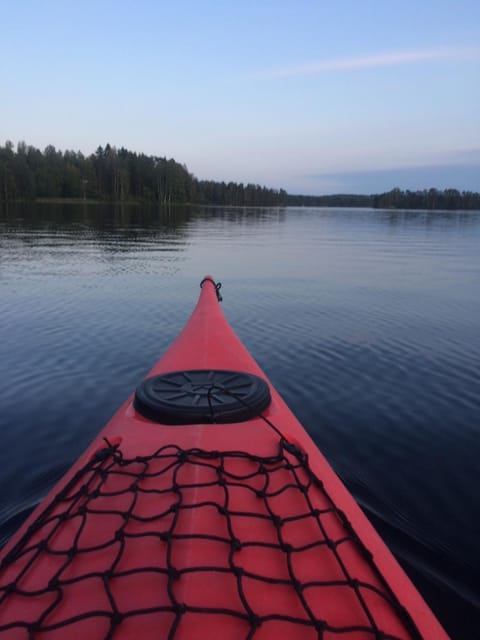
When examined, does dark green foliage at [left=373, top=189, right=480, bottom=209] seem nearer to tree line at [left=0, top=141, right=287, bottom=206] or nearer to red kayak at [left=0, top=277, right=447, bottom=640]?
tree line at [left=0, top=141, right=287, bottom=206]

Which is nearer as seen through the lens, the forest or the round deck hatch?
the round deck hatch

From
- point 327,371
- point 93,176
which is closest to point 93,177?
point 93,176

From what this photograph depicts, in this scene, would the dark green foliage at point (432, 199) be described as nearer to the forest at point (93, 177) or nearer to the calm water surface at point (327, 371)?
the forest at point (93, 177)

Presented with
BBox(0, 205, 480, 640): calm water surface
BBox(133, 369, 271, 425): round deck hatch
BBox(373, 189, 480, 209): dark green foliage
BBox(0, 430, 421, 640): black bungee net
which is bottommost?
BBox(0, 205, 480, 640): calm water surface

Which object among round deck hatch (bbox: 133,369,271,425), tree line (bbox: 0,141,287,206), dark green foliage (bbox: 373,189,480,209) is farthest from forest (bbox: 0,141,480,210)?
round deck hatch (bbox: 133,369,271,425)

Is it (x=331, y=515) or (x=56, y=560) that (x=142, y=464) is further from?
(x=331, y=515)

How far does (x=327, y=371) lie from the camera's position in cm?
755

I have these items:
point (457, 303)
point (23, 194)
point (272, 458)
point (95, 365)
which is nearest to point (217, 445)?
point (272, 458)

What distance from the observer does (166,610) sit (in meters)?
1.52

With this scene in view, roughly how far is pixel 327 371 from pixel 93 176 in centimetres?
10518

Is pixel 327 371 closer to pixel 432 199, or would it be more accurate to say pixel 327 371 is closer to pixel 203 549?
pixel 203 549

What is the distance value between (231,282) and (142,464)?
13.0 metres

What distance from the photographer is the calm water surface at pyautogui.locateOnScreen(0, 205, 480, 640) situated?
163 inches

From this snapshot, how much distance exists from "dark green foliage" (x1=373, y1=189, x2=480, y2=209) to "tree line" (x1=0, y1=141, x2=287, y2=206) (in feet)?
260
